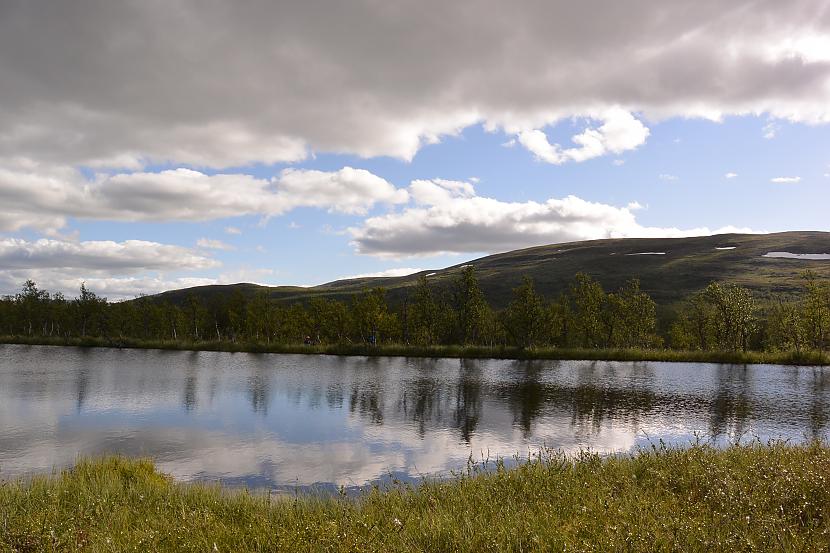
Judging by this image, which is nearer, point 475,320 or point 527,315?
point 527,315

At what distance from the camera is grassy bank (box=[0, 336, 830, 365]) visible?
213 feet

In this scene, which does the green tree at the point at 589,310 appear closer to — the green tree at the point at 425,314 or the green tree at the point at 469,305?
the green tree at the point at 469,305

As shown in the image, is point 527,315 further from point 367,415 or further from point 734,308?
point 367,415

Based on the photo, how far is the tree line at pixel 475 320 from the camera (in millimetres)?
80562

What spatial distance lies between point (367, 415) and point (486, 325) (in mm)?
70850

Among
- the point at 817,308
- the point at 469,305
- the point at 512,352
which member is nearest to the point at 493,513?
the point at 512,352

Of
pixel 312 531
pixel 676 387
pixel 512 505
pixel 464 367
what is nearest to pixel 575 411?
pixel 676 387

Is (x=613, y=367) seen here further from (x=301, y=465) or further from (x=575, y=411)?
(x=301, y=465)

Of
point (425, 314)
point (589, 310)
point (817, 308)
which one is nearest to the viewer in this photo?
point (817, 308)

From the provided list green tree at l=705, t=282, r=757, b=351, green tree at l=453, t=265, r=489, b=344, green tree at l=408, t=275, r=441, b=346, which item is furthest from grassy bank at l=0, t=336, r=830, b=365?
green tree at l=408, t=275, r=441, b=346

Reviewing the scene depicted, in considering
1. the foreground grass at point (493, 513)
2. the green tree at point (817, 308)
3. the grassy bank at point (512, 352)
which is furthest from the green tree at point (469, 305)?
the foreground grass at point (493, 513)

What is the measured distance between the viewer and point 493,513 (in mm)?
11320

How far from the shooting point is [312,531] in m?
9.67

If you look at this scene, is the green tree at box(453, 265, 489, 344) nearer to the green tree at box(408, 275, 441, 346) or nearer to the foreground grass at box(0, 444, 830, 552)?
the green tree at box(408, 275, 441, 346)
